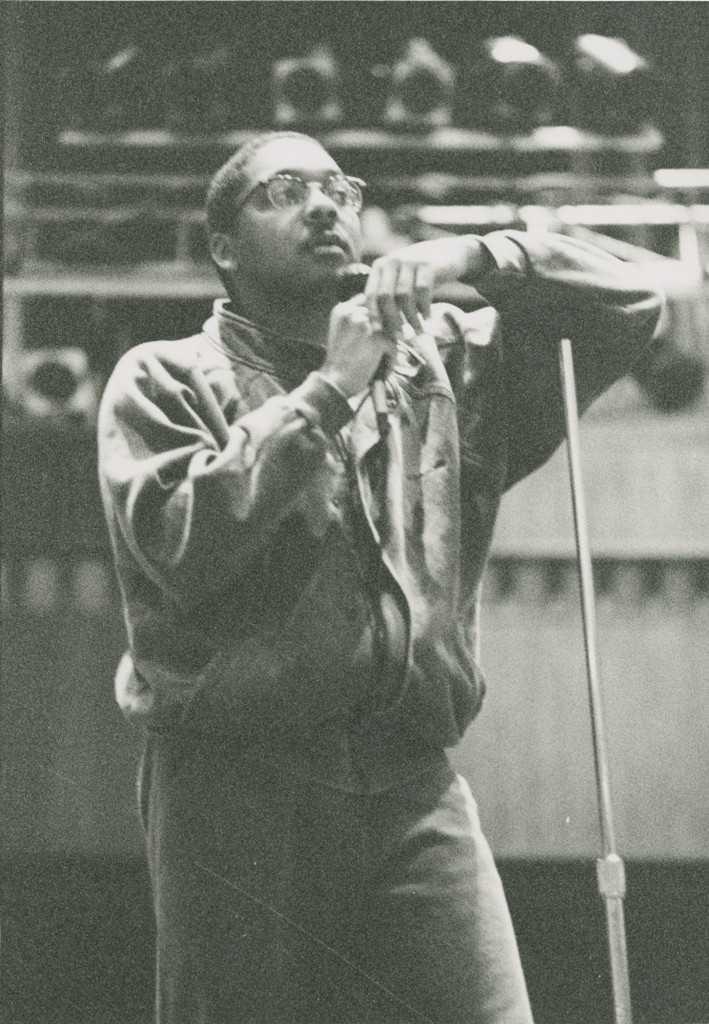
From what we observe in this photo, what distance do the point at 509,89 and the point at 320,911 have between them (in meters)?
2.03

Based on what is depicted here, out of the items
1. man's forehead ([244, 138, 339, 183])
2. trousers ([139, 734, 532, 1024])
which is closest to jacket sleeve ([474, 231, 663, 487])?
man's forehead ([244, 138, 339, 183])

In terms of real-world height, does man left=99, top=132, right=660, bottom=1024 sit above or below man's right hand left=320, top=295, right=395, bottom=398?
below

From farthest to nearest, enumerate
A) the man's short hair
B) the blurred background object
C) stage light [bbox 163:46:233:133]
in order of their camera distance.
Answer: the blurred background object → stage light [bbox 163:46:233:133] → the man's short hair

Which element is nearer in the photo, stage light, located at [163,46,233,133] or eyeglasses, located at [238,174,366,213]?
eyeglasses, located at [238,174,366,213]

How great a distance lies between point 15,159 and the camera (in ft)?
10.3

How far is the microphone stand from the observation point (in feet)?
5.74

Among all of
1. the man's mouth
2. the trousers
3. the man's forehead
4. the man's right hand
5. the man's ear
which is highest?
the man's forehead


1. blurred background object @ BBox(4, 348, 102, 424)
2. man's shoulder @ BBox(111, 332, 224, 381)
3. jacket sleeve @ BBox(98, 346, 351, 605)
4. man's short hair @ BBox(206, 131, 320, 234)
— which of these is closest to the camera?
jacket sleeve @ BBox(98, 346, 351, 605)

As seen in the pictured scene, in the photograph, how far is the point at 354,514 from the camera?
1790mm

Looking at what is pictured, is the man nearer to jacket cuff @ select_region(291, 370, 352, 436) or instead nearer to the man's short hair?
jacket cuff @ select_region(291, 370, 352, 436)

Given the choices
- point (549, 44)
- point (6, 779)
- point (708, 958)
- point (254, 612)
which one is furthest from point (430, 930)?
point (549, 44)

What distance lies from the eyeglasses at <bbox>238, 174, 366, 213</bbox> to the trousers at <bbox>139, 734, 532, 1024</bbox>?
692 mm

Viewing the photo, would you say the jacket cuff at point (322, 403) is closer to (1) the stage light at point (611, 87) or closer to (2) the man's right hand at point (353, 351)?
(2) the man's right hand at point (353, 351)

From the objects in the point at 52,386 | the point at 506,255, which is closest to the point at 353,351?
the point at 506,255
